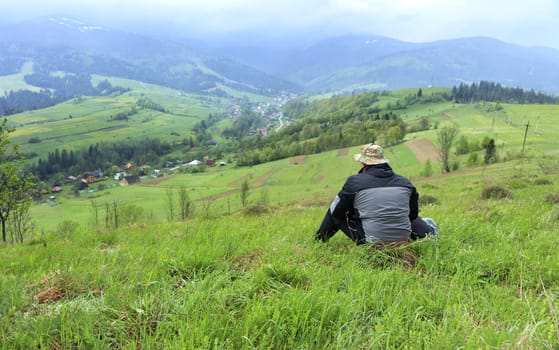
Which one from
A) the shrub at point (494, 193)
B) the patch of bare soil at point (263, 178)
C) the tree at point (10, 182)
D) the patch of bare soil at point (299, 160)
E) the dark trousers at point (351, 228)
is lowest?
the patch of bare soil at point (263, 178)

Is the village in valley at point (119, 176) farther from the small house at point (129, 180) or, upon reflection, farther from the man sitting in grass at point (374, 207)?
the man sitting in grass at point (374, 207)

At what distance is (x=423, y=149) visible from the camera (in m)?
82.9

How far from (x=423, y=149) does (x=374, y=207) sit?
87.6 metres

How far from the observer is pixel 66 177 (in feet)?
390

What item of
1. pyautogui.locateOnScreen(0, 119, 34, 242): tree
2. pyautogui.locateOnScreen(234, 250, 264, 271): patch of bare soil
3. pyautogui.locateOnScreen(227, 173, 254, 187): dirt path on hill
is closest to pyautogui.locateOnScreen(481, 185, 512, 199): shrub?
pyautogui.locateOnScreen(234, 250, 264, 271): patch of bare soil

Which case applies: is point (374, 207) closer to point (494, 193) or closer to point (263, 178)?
point (494, 193)

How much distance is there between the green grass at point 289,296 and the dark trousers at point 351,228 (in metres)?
0.17

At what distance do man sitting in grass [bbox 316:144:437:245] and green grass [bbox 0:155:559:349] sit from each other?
250mm

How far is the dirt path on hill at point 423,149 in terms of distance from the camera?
75.4 metres

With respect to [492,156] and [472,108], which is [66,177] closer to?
[492,156]

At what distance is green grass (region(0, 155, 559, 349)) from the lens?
220 cm

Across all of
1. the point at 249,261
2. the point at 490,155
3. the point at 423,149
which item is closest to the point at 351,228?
the point at 249,261

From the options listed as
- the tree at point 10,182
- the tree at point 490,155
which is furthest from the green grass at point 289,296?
the tree at point 490,155

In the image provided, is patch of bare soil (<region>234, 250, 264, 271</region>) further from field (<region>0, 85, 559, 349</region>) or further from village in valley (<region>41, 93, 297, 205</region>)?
village in valley (<region>41, 93, 297, 205</region>)
